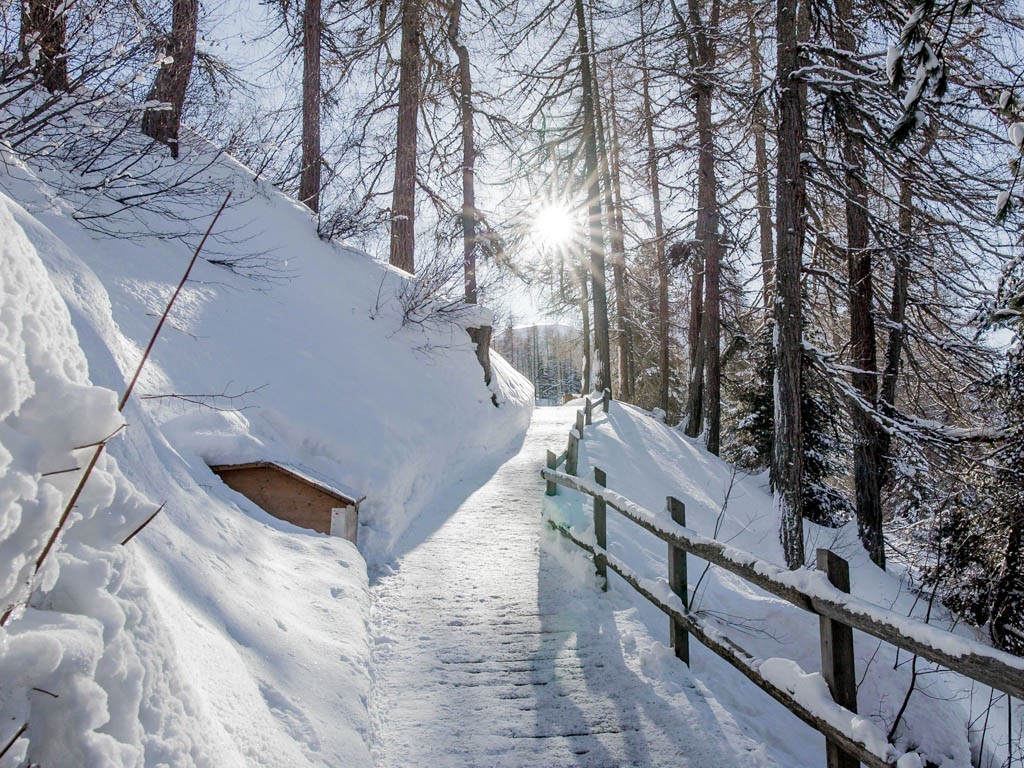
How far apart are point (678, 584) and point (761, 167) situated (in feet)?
40.8

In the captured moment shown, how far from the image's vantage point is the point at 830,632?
2.74 m

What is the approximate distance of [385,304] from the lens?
36.6 ft

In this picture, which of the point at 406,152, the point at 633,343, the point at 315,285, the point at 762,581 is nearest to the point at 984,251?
the point at 762,581

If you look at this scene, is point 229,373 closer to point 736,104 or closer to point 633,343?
point 736,104

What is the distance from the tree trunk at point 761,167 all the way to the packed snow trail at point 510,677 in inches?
248

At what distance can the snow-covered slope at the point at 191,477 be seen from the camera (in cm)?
130

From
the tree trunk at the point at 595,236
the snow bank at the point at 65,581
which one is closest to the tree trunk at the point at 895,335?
the tree trunk at the point at 595,236

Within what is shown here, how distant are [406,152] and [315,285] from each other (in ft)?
18.0

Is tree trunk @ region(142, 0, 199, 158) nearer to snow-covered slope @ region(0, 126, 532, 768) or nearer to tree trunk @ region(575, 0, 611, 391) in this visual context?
snow-covered slope @ region(0, 126, 532, 768)

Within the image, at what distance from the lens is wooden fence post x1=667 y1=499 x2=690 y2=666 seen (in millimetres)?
3963

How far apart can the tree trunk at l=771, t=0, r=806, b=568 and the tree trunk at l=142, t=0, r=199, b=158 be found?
7536 millimetres

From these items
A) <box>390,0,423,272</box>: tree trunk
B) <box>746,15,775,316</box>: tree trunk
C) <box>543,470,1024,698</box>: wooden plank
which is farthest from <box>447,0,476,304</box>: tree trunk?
<box>543,470,1024,698</box>: wooden plank

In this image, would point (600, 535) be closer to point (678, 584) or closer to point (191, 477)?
point (678, 584)

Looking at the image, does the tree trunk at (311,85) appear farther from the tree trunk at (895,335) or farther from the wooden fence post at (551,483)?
the tree trunk at (895,335)
